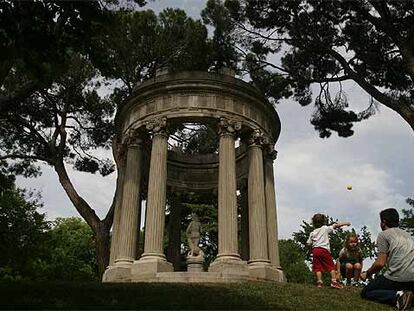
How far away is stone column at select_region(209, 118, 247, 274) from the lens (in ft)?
59.9

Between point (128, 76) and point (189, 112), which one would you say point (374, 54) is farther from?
point (128, 76)

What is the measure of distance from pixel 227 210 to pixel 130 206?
445 cm

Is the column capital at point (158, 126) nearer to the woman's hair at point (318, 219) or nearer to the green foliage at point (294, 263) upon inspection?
the woman's hair at point (318, 219)

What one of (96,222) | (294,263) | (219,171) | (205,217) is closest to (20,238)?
(96,222)

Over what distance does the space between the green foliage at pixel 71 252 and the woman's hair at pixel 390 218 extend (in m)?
27.7

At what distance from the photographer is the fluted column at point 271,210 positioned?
21.6 m

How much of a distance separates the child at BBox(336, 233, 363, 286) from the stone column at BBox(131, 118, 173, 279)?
21.9ft

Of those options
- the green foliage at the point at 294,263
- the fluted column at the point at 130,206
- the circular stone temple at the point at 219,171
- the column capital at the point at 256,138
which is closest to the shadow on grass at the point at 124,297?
the circular stone temple at the point at 219,171

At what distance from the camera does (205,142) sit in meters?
29.9

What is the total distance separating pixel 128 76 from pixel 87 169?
683 centimetres

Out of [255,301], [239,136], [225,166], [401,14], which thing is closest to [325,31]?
[401,14]

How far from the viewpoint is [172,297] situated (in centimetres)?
1245

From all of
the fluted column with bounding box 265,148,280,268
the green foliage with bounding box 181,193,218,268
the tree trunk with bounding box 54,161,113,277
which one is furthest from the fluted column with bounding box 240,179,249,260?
the green foliage with bounding box 181,193,218,268

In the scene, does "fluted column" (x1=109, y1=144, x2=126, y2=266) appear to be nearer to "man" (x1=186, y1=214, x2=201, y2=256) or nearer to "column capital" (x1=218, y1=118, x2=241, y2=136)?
"man" (x1=186, y1=214, x2=201, y2=256)
